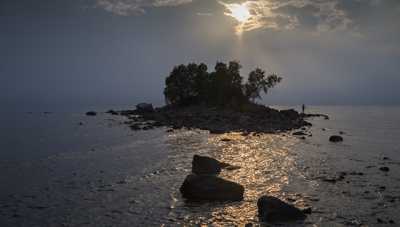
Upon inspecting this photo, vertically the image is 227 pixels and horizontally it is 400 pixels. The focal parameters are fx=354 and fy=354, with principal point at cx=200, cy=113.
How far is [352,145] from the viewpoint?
50781 millimetres

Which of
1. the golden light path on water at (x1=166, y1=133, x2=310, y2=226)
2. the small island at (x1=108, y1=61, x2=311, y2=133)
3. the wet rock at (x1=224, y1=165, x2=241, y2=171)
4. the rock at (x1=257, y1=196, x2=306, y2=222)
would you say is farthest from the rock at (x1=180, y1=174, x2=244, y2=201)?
the small island at (x1=108, y1=61, x2=311, y2=133)

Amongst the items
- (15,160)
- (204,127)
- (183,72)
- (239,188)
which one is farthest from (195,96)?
(239,188)

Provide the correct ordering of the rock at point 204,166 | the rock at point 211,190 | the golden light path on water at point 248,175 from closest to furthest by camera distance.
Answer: the golden light path on water at point 248,175 < the rock at point 211,190 < the rock at point 204,166

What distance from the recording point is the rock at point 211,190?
21.7 meters

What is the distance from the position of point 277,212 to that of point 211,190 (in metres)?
5.01

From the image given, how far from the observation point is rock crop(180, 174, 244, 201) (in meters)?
21.7

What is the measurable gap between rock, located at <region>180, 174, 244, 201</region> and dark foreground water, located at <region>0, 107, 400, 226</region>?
80cm

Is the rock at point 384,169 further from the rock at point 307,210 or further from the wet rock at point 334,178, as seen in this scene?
the rock at point 307,210

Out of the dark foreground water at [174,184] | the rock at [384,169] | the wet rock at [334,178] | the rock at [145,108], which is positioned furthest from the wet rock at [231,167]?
the rock at [145,108]

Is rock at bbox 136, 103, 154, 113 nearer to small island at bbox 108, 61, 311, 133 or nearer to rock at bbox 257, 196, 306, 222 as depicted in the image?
small island at bbox 108, 61, 311, 133

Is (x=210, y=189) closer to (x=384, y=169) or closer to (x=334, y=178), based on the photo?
(x=334, y=178)

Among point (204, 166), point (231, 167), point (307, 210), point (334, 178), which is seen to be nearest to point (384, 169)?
point (334, 178)

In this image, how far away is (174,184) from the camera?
84.6 feet

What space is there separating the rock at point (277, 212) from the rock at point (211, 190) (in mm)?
3300
